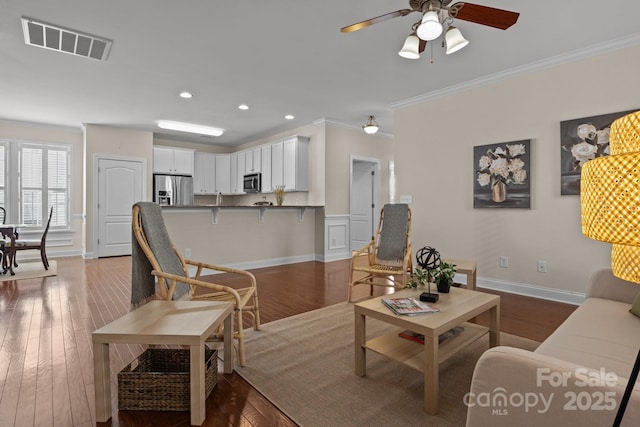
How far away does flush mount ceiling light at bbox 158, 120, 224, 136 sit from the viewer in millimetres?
6301

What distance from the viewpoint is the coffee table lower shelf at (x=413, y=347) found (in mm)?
1781

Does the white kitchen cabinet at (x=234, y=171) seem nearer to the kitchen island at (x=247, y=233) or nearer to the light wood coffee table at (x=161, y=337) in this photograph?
the kitchen island at (x=247, y=233)

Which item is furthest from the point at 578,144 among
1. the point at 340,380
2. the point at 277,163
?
the point at 277,163

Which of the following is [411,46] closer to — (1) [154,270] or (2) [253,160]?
(1) [154,270]

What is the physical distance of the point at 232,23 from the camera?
287cm

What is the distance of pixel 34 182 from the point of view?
21.5 feet

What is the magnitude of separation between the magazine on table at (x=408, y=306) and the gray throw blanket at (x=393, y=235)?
5.62 ft

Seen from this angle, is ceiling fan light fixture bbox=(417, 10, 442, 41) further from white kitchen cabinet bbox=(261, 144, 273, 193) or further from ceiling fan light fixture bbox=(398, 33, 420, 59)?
white kitchen cabinet bbox=(261, 144, 273, 193)

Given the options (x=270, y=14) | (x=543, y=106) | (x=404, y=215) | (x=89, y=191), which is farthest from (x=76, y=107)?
(x=543, y=106)

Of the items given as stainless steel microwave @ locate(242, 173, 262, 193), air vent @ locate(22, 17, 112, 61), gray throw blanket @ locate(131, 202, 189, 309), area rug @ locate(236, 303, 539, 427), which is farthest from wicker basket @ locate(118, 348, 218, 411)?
stainless steel microwave @ locate(242, 173, 262, 193)

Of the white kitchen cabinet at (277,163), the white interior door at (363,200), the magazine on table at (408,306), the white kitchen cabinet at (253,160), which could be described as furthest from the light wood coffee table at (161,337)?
the white kitchen cabinet at (253,160)

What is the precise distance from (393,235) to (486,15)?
7.82 ft

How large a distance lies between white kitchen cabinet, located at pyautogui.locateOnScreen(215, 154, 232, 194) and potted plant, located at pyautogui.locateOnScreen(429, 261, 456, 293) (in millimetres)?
6722

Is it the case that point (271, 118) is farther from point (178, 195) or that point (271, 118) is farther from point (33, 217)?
point (33, 217)
